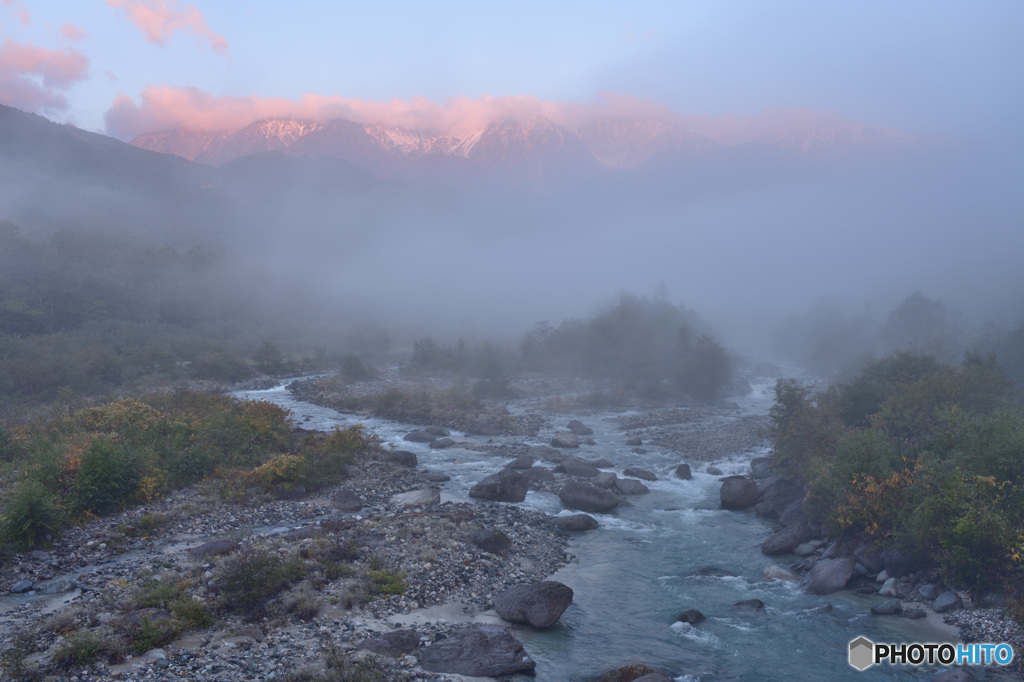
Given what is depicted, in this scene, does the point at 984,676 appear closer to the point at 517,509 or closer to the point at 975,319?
the point at 517,509

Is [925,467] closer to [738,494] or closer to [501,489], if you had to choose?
[738,494]

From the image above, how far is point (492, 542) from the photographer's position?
17.5m

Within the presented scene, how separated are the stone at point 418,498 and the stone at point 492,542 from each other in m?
4.34

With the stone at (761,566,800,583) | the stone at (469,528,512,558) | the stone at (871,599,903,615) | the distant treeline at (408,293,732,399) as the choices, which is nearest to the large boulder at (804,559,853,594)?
the stone at (761,566,800,583)

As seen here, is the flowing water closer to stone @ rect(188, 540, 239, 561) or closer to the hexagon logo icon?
the hexagon logo icon

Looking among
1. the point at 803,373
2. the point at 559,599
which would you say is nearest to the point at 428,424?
the point at 559,599

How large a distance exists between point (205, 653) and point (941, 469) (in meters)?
20.4

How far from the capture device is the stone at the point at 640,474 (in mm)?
28203

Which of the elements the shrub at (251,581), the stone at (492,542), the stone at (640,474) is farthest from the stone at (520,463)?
the shrub at (251,581)

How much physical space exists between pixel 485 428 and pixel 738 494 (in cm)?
1799

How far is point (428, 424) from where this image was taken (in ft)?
130

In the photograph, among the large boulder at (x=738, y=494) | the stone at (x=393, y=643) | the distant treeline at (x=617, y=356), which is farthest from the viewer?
the distant treeline at (x=617, y=356)

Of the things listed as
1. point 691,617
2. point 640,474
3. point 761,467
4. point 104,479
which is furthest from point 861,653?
point 104,479

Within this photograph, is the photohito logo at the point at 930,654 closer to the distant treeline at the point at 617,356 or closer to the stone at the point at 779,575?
the stone at the point at 779,575
